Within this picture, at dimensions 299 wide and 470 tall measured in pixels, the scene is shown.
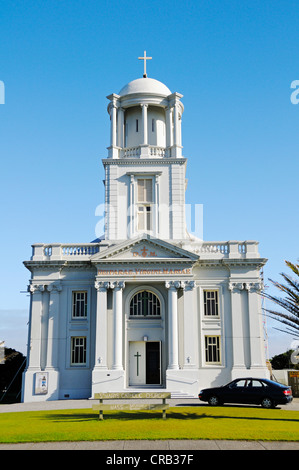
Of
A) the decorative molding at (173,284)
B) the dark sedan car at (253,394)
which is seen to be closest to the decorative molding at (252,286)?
the decorative molding at (173,284)

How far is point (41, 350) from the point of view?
32.4 metres

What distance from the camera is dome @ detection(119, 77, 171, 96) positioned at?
3716 cm

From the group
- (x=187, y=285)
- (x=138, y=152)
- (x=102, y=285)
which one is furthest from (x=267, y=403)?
(x=138, y=152)

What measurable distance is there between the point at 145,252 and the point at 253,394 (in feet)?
39.2

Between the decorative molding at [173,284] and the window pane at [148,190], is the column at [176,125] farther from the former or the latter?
the decorative molding at [173,284]

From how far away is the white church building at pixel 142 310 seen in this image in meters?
31.4

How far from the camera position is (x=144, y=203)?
35.7 m

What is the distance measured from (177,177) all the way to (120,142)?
5.04 meters

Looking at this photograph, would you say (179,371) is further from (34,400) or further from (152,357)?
(34,400)

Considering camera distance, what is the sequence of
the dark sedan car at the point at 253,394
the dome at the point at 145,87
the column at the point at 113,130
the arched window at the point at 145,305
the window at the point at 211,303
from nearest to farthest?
the dark sedan car at the point at 253,394 → the arched window at the point at 145,305 → the window at the point at 211,303 → the column at the point at 113,130 → the dome at the point at 145,87

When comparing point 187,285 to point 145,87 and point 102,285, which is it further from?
point 145,87

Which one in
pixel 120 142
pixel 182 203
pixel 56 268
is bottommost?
pixel 56 268

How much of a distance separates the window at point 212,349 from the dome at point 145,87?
1783cm
